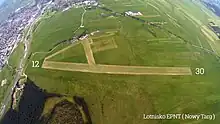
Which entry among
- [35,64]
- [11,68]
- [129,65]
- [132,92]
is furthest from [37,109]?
[129,65]

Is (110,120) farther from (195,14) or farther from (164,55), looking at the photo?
(195,14)

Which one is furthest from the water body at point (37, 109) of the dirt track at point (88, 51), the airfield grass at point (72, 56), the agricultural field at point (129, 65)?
the dirt track at point (88, 51)

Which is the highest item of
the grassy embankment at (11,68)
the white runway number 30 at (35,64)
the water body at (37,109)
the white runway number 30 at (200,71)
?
the white runway number 30 at (35,64)

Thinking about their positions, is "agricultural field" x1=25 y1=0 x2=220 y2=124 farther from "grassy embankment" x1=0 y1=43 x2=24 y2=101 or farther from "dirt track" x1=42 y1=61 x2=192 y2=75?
"grassy embankment" x1=0 y1=43 x2=24 y2=101

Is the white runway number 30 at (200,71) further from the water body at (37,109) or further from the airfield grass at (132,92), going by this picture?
the water body at (37,109)

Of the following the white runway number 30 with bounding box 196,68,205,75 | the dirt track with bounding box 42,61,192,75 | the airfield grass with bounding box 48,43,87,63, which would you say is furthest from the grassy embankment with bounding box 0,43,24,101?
the white runway number 30 with bounding box 196,68,205,75

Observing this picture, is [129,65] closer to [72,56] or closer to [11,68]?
[72,56]
